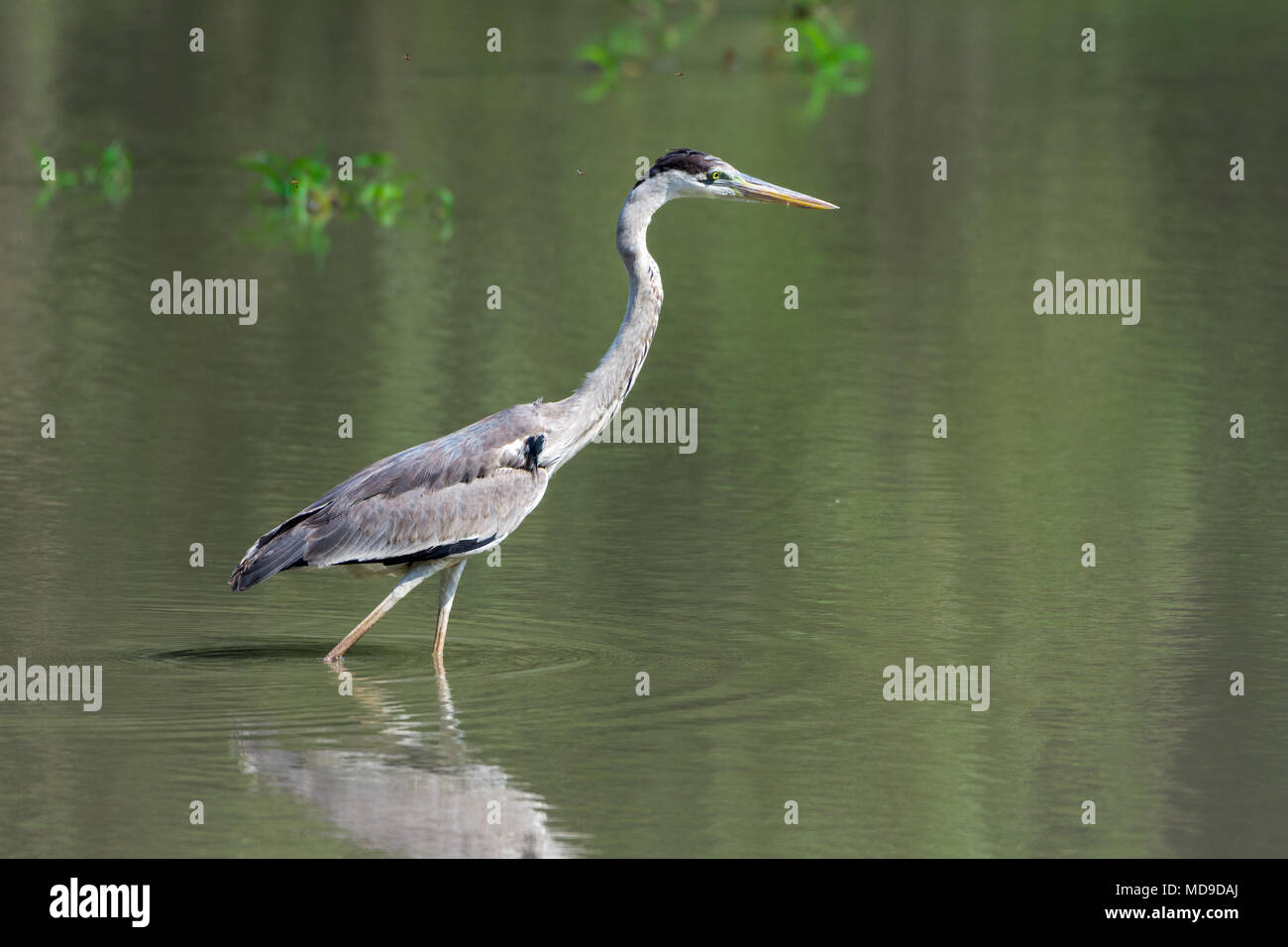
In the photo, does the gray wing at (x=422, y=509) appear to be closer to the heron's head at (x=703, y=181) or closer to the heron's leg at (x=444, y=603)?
the heron's leg at (x=444, y=603)

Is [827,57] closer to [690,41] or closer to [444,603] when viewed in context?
[690,41]

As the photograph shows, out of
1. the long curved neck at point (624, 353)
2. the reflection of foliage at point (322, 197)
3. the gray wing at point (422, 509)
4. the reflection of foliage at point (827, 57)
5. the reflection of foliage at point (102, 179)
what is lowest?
the gray wing at point (422, 509)

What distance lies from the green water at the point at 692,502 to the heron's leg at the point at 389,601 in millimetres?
239

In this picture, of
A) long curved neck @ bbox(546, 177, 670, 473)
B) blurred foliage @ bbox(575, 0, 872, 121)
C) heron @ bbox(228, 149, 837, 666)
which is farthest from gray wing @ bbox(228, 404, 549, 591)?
blurred foliage @ bbox(575, 0, 872, 121)

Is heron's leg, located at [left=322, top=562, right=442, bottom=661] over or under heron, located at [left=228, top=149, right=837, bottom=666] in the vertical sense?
under

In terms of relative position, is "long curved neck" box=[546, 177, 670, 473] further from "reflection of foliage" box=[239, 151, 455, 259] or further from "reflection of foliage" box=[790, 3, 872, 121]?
"reflection of foliage" box=[790, 3, 872, 121]

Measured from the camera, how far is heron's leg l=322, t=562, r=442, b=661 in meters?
11.6

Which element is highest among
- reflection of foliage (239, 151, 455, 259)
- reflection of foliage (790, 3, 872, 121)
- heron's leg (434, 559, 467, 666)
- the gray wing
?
reflection of foliage (790, 3, 872, 121)

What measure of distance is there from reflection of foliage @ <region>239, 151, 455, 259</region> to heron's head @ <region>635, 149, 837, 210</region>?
1421cm

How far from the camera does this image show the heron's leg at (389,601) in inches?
→ 458

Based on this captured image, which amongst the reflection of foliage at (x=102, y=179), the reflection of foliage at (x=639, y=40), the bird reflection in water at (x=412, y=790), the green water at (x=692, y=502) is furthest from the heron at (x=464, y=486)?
the reflection of foliage at (x=639, y=40)

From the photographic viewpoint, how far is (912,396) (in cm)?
1848

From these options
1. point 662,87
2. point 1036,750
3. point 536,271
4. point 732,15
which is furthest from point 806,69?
point 1036,750
